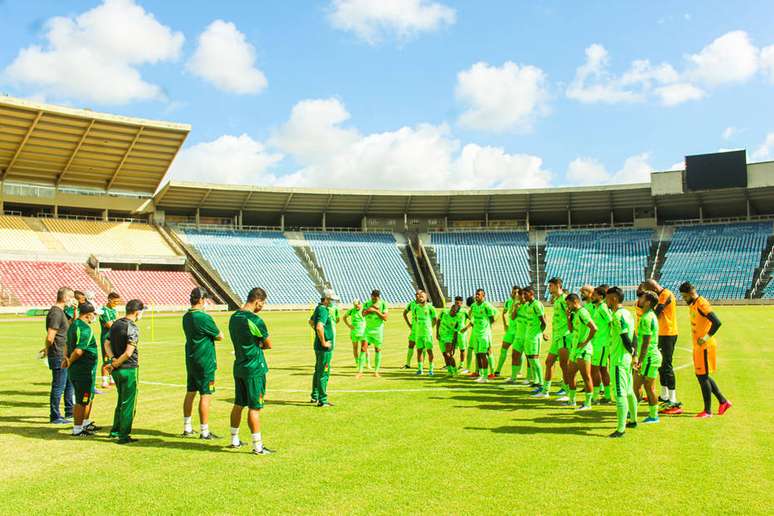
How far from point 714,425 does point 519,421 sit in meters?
3.06

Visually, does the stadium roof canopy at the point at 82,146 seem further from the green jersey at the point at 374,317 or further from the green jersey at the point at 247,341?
the green jersey at the point at 247,341

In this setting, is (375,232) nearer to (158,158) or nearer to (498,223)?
(498,223)

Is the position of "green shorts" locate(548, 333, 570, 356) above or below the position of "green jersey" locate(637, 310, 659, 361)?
below

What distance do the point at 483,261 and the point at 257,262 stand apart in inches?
1008

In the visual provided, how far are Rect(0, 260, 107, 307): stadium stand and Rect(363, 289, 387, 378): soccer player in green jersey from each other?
4103cm

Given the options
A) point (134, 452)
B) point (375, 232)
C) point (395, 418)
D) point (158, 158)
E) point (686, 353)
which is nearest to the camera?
point (134, 452)

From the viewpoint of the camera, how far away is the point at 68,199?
61.0 metres

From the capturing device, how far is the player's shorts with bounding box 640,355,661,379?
409 inches

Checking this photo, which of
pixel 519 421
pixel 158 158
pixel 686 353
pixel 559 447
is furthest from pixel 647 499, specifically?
pixel 158 158

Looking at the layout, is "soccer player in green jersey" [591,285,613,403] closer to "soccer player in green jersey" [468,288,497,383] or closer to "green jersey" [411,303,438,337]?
"soccer player in green jersey" [468,288,497,383]

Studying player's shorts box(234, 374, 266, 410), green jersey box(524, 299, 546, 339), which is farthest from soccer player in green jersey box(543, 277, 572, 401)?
player's shorts box(234, 374, 266, 410)

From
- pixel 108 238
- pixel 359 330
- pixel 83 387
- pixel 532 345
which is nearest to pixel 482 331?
pixel 532 345

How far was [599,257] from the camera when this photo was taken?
6875 centimetres

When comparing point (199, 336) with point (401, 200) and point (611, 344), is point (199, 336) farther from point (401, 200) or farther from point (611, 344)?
point (401, 200)
